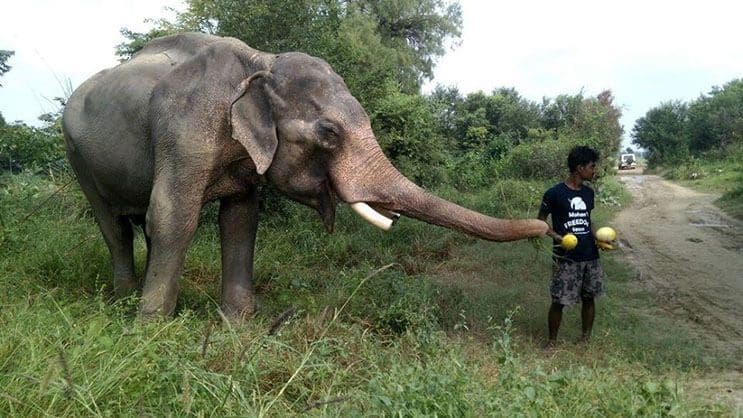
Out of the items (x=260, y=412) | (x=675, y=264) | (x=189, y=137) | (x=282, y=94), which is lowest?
(x=675, y=264)

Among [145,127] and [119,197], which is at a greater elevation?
[145,127]

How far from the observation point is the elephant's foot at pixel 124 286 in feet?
17.8

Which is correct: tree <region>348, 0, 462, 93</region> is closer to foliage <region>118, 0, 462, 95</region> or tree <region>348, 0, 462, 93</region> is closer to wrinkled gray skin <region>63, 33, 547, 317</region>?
foliage <region>118, 0, 462, 95</region>

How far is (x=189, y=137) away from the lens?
435 cm

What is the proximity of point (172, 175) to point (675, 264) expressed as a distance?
6.85 metres

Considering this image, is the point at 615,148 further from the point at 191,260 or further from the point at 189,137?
the point at 189,137

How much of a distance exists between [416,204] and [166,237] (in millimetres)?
1523

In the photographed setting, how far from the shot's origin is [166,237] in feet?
14.3

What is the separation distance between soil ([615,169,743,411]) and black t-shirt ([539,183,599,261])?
1.14 meters

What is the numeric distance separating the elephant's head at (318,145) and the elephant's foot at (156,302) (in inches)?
36.9

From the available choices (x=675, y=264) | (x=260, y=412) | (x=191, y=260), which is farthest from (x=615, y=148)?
(x=260, y=412)

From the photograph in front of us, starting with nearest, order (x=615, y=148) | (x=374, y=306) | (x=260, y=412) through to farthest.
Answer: (x=260, y=412) < (x=374, y=306) < (x=615, y=148)

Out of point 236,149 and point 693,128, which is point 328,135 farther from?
point 693,128

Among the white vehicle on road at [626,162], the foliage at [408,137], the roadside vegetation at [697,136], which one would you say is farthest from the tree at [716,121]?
the foliage at [408,137]
